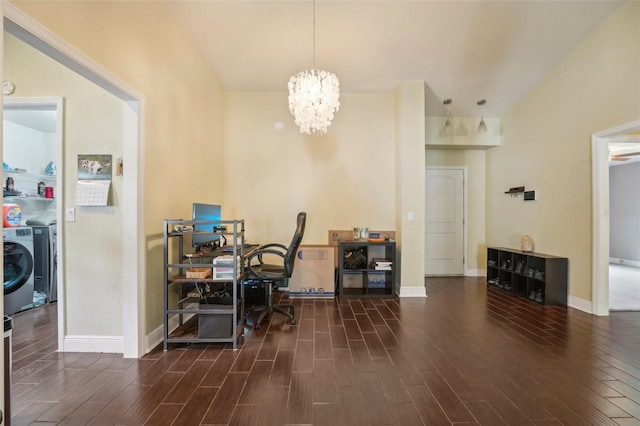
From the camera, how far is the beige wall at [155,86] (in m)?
1.68

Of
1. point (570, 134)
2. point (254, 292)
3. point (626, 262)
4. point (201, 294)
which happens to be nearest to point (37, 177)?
point (201, 294)

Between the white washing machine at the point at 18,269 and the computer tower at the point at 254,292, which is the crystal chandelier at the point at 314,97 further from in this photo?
the white washing machine at the point at 18,269

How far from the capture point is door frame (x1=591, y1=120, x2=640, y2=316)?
2986mm

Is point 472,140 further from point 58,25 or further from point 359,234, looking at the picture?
point 58,25

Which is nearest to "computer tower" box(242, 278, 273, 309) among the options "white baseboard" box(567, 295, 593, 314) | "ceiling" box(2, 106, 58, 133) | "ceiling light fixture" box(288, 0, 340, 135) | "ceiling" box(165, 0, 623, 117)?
"ceiling light fixture" box(288, 0, 340, 135)

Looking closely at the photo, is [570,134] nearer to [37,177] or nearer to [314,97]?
[314,97]

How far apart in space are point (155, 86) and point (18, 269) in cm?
284

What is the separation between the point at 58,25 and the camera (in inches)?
58.7

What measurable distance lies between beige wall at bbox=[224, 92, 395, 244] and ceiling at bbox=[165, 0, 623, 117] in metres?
0.33

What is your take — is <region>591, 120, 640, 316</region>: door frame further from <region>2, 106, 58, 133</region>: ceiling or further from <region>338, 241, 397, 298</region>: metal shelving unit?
<region>2, 106, 58, 133</region>: ceiling

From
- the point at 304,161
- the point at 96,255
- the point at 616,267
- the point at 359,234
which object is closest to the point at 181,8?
the point at 304,161

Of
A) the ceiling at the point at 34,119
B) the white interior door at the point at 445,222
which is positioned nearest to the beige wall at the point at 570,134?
the white interior door at the point at 445,222

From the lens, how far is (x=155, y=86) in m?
2.34

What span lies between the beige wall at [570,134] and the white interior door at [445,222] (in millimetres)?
712
